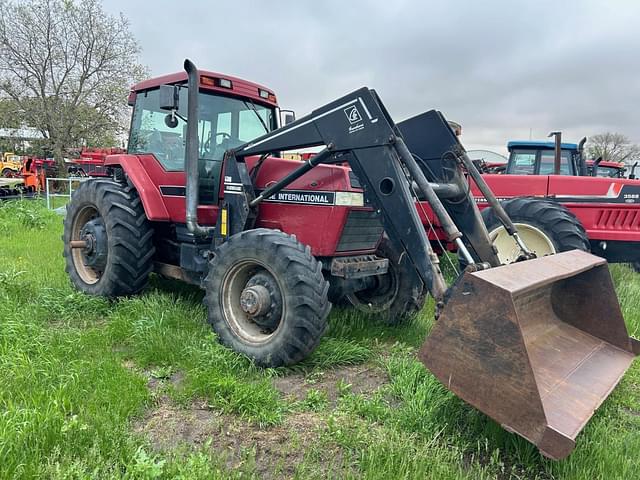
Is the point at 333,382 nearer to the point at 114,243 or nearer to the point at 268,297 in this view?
the point at 268,297

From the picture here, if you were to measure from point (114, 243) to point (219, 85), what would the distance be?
5.89 feet

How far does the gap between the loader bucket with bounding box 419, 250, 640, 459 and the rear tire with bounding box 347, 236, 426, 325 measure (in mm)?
1222

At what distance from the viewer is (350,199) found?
3877 mm

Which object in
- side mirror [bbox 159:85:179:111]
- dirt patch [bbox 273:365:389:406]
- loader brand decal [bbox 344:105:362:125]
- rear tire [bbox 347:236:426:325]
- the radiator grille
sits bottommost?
dirt patch [bbox 273:365:389:406]

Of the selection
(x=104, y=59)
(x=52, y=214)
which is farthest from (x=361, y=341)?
(x=104, y=59)

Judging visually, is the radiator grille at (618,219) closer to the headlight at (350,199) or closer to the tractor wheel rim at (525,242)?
the tractor wheel rim at (525,242)

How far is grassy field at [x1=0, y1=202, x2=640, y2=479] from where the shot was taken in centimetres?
234

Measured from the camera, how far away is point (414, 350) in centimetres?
391

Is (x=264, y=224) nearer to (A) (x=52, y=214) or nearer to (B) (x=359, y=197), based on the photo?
(B) (x=359, y=197)

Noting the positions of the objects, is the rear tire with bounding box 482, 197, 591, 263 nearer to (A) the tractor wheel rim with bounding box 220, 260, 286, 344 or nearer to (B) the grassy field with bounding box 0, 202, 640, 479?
(B) the grassy field with bounding box 0, 202, 640, 479

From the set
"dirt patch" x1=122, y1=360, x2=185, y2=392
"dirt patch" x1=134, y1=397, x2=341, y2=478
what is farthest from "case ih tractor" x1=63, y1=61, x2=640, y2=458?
"dirt patch" x1=134, y1=397, x2=341, y2=478

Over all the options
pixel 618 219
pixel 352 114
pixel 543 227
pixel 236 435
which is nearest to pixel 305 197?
pixel 352 114

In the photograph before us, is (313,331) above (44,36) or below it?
below

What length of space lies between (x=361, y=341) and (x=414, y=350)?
1.43 ft
